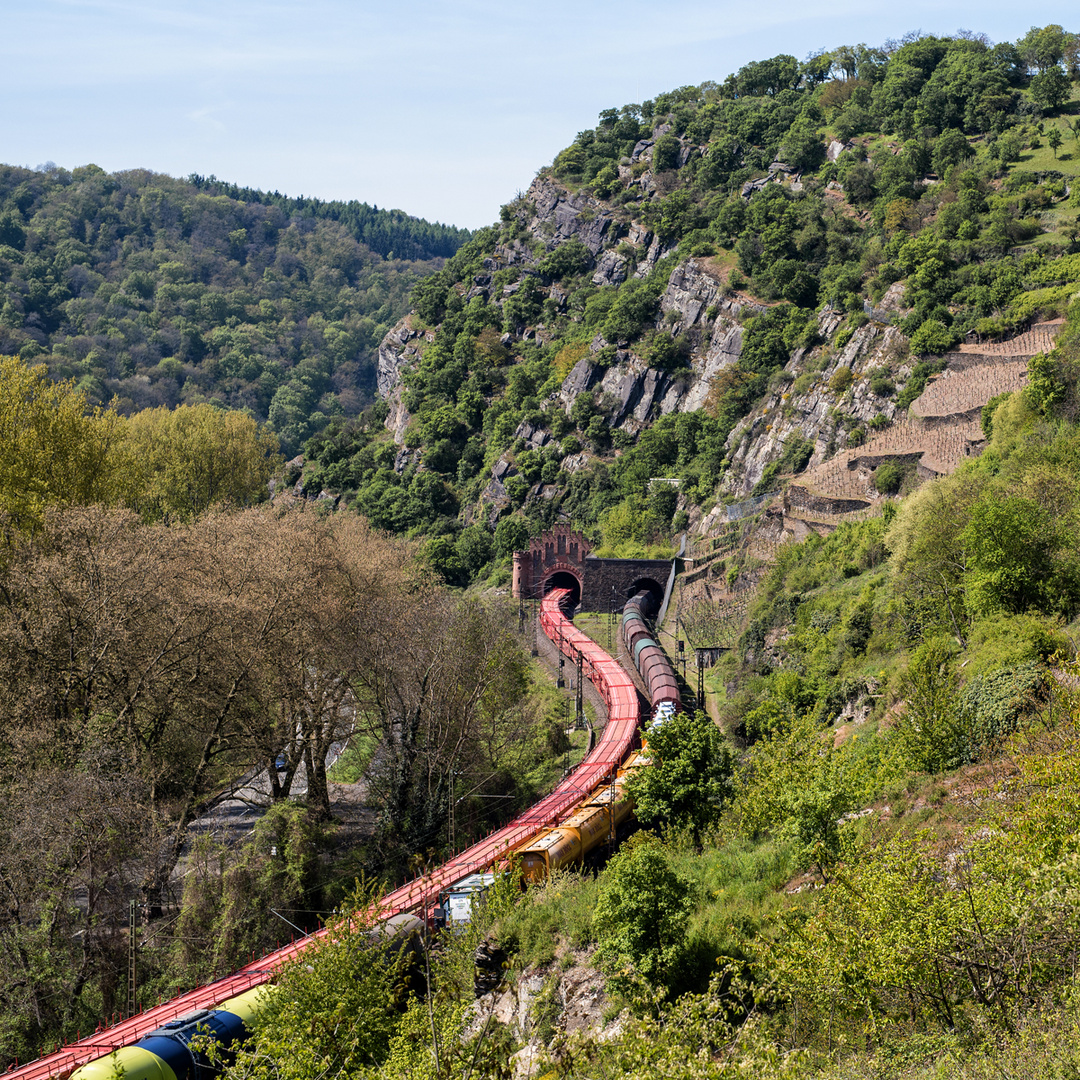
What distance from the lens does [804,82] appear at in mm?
128500

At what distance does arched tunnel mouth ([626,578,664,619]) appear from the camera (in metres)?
76.1

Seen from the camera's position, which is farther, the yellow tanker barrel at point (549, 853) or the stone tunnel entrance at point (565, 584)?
the stone tunnel entrance at point (565, 584)

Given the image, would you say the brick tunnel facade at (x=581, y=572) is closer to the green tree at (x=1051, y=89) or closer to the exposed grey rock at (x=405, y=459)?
the exposed grey rock at (x=405, y=459)

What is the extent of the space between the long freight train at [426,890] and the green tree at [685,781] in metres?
2.35

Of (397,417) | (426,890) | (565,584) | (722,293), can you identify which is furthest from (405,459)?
(426,890)

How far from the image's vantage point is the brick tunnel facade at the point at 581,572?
76.6 m

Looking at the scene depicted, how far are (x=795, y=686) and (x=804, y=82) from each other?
114996 mm

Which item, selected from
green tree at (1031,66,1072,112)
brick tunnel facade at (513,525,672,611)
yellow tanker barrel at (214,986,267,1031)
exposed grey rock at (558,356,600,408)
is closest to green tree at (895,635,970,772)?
yellow tanker barrel at (214,986,267,1031)

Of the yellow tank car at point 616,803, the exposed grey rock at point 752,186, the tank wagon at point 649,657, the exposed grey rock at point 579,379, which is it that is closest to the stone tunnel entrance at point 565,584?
the tank wagon at point 649,657

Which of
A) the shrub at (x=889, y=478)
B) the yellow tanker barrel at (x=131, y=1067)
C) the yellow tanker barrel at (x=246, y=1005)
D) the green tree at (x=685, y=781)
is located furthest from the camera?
the shrub at (x=889, y=478)

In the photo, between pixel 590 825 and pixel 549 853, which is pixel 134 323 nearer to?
pixel 590 825

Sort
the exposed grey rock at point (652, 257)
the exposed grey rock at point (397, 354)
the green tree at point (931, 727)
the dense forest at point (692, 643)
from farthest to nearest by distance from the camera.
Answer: the exposed grey rock at point (397, 354)
the exposed grey rock at point (652, 257)
the green tree at point (931, 727)
the dense forest at point (692, 643)

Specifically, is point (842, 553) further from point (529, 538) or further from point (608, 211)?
point (608, 211)

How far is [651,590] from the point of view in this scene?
77.7 m
